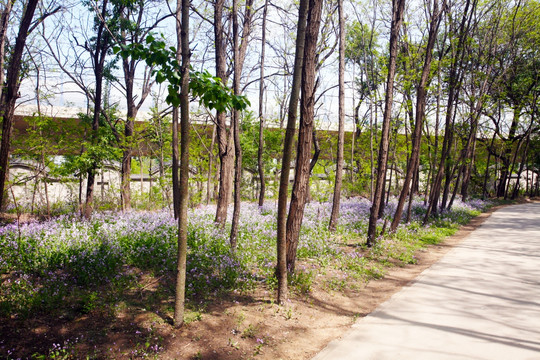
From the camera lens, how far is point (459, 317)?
5082mm

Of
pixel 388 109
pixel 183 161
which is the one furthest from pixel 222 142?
pixel 183 161

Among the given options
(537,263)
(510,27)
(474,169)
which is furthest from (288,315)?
(474,169)

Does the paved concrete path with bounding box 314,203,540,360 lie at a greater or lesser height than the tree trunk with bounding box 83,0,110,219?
lesser

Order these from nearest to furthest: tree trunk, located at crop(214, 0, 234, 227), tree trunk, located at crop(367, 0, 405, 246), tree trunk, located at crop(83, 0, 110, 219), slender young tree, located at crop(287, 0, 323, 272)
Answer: slender young tree, located at crop(287, 0, 323, 272) < tree trunk, located at crop(214, 0, 234, 227) < tree trunk, located at crop(367, 0, 405, 246) < tree trunk, located at crop(83, 0, 110, 219)

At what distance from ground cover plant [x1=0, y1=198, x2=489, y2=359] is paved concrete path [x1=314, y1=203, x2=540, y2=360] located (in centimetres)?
114

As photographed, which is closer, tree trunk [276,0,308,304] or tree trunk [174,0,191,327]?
Result: tree trunk [174,0,191,327]

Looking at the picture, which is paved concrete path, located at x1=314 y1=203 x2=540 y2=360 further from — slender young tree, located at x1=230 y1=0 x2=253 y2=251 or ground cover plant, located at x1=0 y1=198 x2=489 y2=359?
slender young tree, located at x1=230 y1=0 x2=253 y2=251

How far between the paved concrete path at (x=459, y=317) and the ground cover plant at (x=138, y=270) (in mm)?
1144

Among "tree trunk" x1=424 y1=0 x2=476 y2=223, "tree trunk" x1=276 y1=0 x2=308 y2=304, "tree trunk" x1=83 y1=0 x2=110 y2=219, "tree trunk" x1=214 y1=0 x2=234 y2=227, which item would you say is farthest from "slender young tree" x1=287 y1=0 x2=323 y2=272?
"tree trunk" x1=424 y1=0 x2=476 y2=223

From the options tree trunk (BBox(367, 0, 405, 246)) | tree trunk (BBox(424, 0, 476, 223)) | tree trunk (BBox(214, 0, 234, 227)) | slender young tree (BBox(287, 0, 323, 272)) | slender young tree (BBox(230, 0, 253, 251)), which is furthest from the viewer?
tree trunk (BBox(424, 0, 476, 223))

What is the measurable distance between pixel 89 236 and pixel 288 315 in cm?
475

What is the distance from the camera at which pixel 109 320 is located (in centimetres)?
456

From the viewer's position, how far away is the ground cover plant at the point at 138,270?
14.3 feet

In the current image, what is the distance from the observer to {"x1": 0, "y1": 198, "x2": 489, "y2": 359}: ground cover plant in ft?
14.3
